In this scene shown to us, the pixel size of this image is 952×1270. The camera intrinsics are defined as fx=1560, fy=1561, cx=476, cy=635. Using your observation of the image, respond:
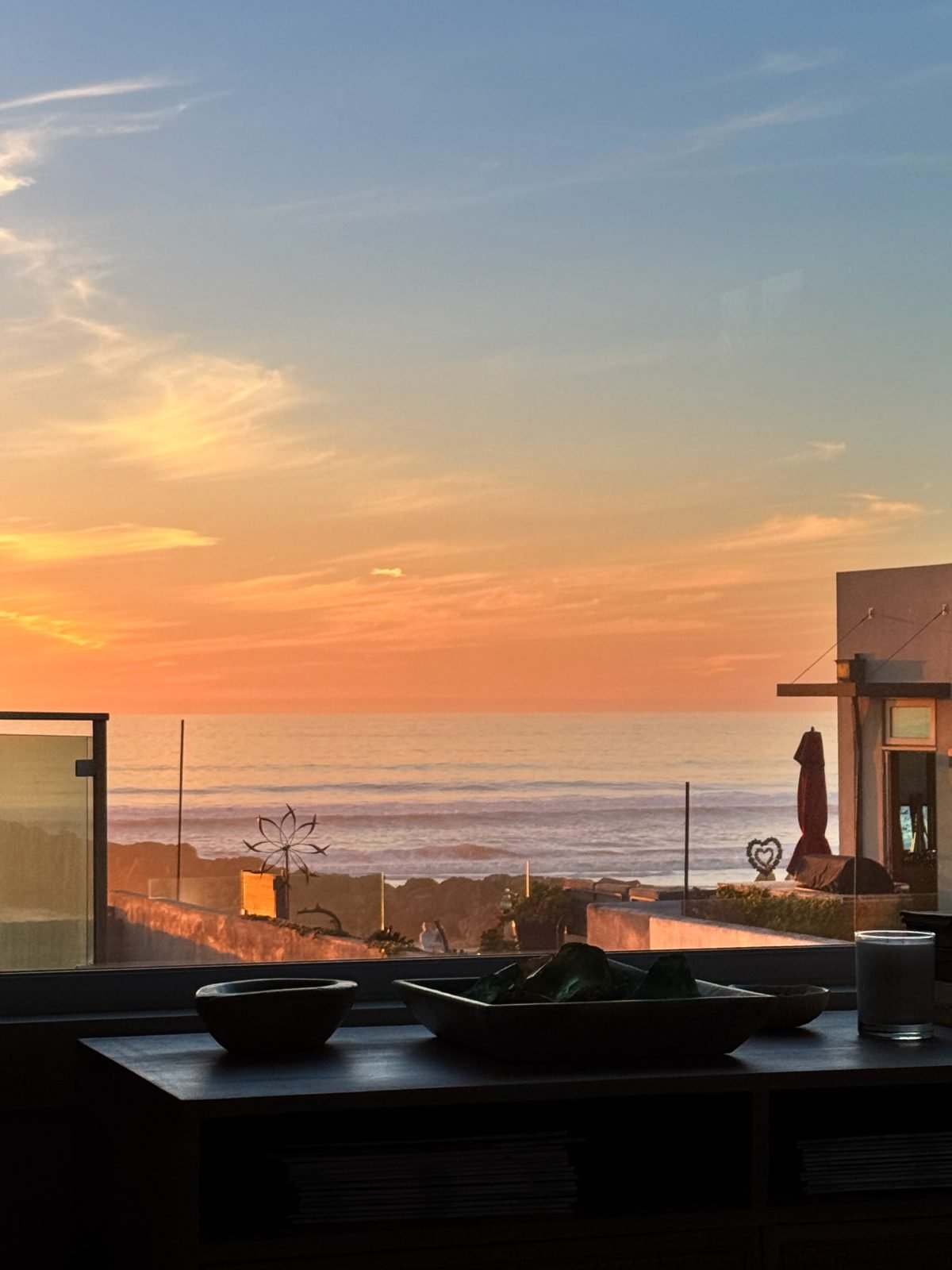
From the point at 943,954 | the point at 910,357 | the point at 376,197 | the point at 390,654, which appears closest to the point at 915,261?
the point at 910,357

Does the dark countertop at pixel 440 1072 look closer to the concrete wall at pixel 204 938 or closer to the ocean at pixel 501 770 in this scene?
the concrete wall at pixel 204 938

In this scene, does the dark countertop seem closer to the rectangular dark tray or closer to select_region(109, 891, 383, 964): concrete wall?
the rectangular dark tray

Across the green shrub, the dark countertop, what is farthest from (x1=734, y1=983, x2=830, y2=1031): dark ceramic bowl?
the green shrub

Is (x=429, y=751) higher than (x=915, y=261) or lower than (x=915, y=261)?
lower

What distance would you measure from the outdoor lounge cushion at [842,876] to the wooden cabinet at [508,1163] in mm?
879

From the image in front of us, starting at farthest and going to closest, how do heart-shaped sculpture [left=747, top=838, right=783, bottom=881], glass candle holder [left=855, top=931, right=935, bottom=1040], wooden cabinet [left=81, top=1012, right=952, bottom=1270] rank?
heart-shaped sculpture [left=747, top=838, right=783, bottom=881]
glass candle holder [left=855, top=931, right=935, bottom=1040]
wooden cabinet [left=81, top=1012, right=952, bottom=1270]

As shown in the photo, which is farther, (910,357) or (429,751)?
→ (429,751)

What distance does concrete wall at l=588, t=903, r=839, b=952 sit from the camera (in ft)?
7.26

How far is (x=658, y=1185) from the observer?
1462mm

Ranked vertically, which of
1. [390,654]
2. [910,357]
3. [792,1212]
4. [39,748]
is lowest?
[792,1212]

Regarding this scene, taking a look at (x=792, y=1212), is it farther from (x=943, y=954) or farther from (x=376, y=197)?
(x=376, y=197)

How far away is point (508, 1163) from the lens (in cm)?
139

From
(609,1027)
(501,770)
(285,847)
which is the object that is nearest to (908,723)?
(285,847)

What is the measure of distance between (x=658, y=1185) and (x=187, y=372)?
130 cm
